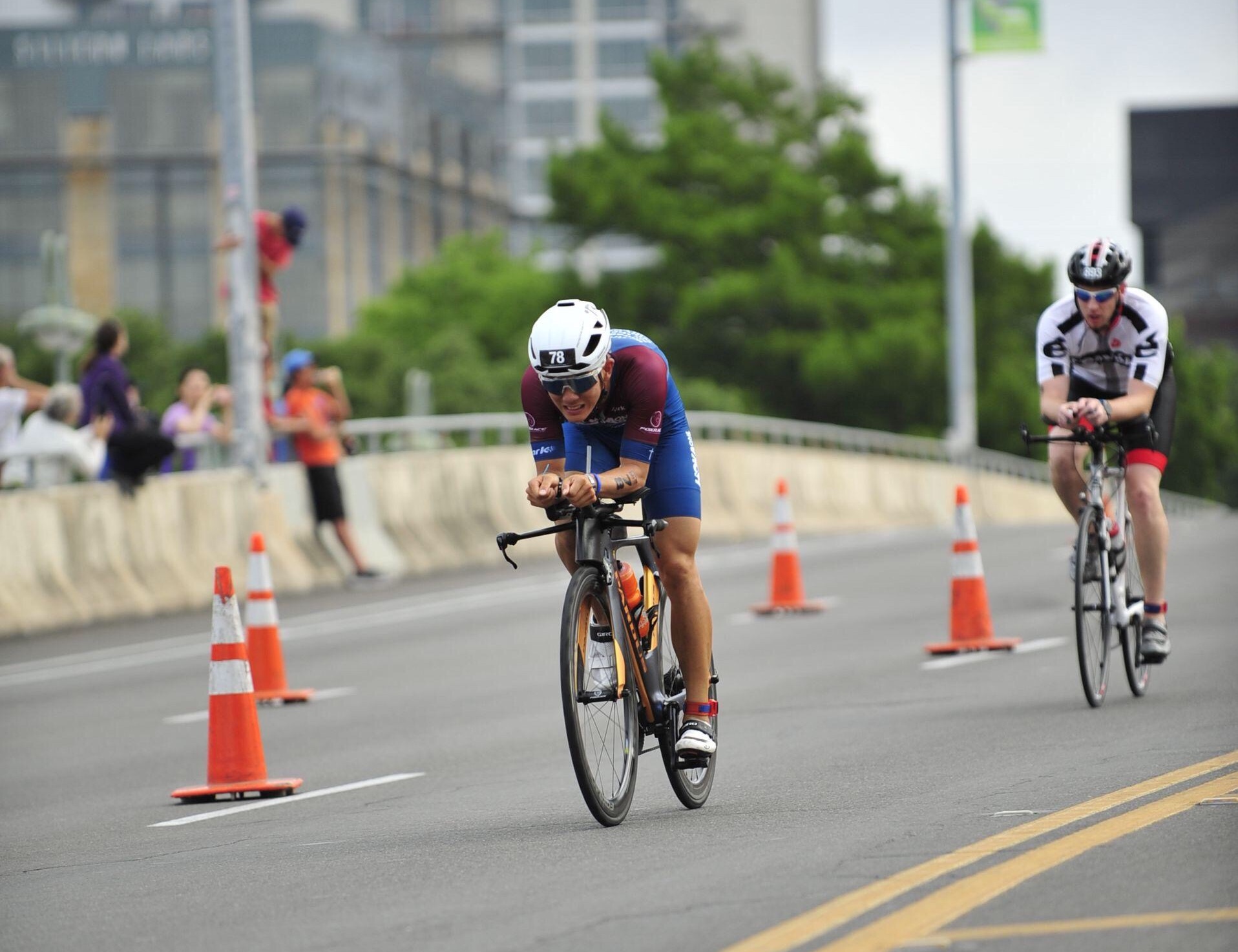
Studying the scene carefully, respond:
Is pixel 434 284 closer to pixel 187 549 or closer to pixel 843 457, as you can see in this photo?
pixel 843 457

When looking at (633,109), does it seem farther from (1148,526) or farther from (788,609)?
(1148,526)

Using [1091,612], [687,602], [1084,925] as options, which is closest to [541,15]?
[1091,612]

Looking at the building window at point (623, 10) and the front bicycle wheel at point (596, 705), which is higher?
the building window at point (623, 10)

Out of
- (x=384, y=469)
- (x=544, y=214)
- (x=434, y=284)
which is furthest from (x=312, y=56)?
(x=384, y=469)

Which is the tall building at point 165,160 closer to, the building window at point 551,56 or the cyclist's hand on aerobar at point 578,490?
the building window at point 551,56

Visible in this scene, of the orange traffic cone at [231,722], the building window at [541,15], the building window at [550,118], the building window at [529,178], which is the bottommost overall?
the orange traffic cone at [231,722]

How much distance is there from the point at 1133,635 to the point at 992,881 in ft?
15.6

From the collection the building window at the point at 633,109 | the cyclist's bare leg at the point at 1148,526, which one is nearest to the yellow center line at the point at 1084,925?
the cyclist's bare leg at the point at 1148,526

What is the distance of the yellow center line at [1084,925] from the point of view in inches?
217

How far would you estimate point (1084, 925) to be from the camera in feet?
18.3

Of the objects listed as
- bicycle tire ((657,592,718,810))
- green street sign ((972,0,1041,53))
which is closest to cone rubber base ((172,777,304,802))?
bicycle tire ((657,592,718,810))

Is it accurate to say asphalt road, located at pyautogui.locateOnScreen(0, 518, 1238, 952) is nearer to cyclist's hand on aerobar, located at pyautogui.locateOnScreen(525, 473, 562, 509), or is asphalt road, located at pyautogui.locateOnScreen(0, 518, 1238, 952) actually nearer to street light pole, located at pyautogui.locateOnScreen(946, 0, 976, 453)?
cyclist's hand on aerobar, located at pyautogui.locateOnScreen(525, 473, 562, 509)

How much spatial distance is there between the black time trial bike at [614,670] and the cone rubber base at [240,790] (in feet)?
6.85

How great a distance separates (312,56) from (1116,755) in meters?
90.6
